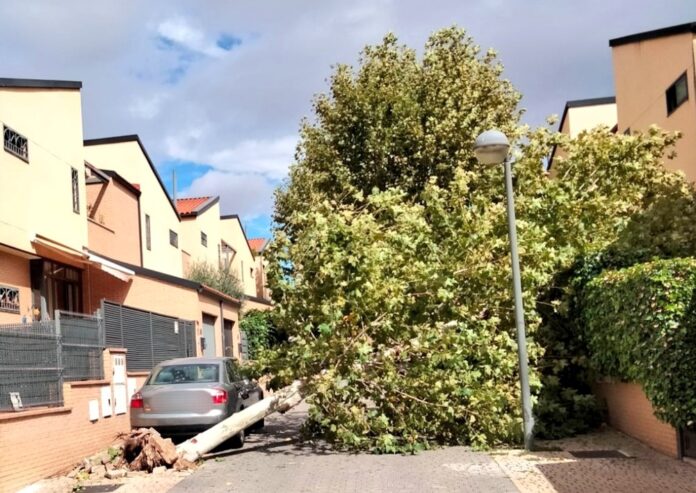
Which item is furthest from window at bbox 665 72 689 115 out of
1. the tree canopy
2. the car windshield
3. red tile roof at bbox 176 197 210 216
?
red tile roof at bbox 176 197 210 216

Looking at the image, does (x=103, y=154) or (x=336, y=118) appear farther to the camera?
(x=103, y=154)

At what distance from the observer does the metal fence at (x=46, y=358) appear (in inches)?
387

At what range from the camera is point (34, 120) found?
14.7m

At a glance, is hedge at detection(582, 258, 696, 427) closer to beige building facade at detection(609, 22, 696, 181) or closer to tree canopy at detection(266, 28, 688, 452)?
tree canopy at detection(266, 28, 688, 452)

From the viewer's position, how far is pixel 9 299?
1361cm

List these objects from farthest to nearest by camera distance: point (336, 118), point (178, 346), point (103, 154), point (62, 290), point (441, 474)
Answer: point (103, 154) < point (178, 346) < point (336, 118) < point (62, 290) < point (441, 474)

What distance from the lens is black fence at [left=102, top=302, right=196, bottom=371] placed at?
594 inches

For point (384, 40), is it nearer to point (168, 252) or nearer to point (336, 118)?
point (336, 118)

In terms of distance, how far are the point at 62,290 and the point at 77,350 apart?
4906 millimetres

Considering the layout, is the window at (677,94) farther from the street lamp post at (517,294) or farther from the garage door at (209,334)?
the garage door at (209,334)

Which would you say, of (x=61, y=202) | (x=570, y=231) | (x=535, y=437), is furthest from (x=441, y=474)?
(x=61, y=202)

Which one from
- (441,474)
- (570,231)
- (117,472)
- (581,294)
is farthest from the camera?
(570,231)

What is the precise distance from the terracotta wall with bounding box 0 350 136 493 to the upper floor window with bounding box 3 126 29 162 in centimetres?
415

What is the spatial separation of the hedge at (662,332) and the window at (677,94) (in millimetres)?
11388
